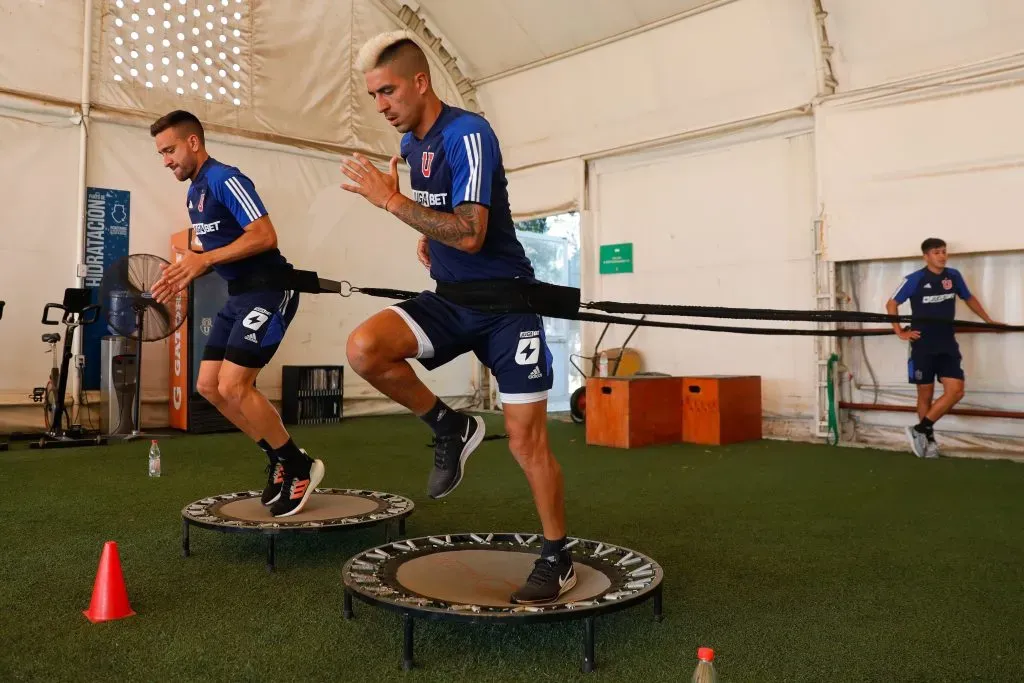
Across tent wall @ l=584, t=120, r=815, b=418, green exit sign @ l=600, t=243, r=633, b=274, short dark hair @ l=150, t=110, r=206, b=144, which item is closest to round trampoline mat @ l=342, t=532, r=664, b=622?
short dark hair @ l=150, t=110, r=206, b=144

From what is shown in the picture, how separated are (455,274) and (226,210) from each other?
1.43 meters

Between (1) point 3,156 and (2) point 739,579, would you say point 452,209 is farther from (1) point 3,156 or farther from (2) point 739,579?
(1) point 3,156

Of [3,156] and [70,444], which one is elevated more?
[3,156]

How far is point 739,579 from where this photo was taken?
2705mm

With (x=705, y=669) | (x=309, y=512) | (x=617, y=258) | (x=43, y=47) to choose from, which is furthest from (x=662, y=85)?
(x=705, y=669)

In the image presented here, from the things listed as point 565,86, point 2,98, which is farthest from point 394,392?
point 565,86

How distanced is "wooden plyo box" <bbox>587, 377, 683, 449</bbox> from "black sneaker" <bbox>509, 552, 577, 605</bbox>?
166 inches

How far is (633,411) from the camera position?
21.1ft

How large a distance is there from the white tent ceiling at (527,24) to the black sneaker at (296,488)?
6.48 metres

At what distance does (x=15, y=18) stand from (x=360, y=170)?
664 centimetres

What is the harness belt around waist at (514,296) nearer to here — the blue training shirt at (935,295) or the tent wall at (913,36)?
the blue training shirt at (935,295)

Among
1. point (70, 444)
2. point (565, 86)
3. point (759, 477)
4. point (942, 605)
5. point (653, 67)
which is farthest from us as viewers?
point (565, 86)

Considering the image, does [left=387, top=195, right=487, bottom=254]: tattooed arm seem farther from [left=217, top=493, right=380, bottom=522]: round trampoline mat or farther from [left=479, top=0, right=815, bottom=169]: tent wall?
[left=479, top=0, right=815, bottom=169]: tent wall

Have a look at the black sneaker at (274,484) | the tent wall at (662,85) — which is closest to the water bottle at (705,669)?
the black sneaker at (274,484)
